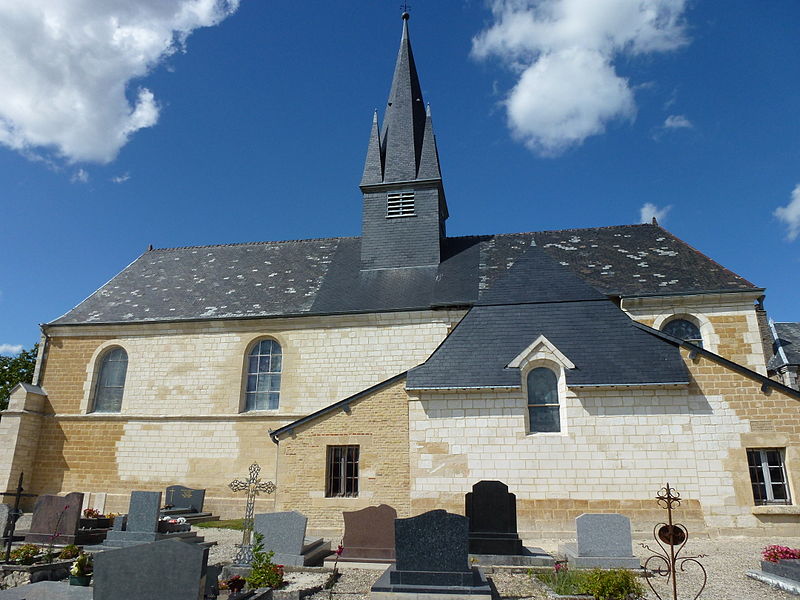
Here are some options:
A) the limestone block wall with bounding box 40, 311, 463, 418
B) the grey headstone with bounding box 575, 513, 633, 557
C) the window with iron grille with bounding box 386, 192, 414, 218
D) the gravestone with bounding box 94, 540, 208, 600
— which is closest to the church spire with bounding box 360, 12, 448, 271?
the window with iron grille with bounding box 386, 192, 414, 218

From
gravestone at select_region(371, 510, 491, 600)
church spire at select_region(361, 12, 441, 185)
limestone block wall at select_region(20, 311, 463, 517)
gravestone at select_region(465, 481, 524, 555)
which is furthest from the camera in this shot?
A: church spire at select_region(361, 12, 441, 185)

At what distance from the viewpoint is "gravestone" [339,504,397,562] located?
956cm

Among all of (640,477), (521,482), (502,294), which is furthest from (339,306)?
(640,477)

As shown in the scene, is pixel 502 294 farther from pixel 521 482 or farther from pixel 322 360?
pixel 322 360

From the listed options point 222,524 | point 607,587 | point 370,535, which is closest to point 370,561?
point 370,535

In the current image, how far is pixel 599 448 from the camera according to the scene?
39.5 ft

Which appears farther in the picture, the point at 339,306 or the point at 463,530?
the point at 339,306

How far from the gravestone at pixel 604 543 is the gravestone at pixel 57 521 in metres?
9.24

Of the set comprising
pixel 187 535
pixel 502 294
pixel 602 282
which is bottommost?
pixel 187 535

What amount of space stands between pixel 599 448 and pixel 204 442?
11388mm

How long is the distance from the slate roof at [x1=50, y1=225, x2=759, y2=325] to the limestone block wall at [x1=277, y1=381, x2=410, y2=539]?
3.94 m

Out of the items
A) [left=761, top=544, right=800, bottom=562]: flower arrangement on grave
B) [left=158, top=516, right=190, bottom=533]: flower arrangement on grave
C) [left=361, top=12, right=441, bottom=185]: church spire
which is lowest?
[left=158, top=516, right=190, bottom=533]: flower arrangement on grave

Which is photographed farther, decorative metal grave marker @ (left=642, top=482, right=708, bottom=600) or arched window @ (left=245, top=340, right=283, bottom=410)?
arched window @ (left=245, top=340, right=283, bottom=410)

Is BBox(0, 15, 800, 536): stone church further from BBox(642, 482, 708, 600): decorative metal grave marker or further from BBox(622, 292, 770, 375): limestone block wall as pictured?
BBox(642, 482, 708, 600): decorative metal grave marker
